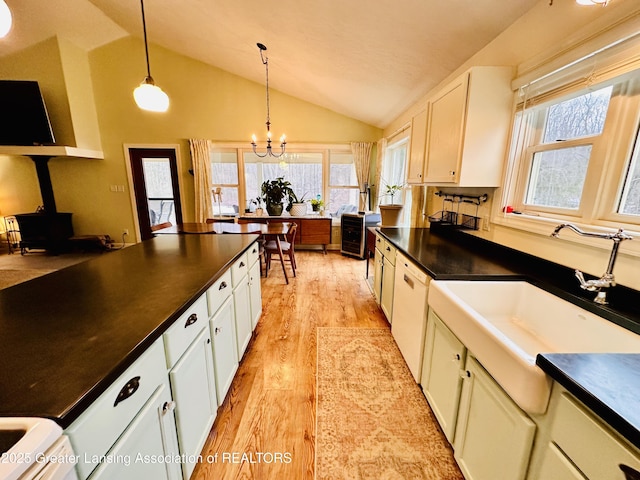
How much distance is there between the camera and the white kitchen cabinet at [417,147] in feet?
8.14

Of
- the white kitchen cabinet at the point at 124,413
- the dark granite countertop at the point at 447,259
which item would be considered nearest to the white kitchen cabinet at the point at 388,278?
the dark granite countertop at the point at 447,259

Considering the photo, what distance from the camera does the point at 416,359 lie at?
1703mm

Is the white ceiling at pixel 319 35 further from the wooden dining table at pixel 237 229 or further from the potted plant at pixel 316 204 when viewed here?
the wooden dining table at pixel 237 229

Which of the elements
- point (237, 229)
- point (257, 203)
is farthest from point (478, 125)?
point (257, 203)

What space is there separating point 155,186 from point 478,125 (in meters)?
5.56

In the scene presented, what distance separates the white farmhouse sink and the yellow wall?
13.8 ft

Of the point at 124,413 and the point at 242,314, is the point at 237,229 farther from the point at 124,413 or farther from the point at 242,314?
the point at 124,413

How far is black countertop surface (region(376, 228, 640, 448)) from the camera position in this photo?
59 cm

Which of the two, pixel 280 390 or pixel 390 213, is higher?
pixel 390 213

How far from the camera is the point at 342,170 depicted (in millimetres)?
5227

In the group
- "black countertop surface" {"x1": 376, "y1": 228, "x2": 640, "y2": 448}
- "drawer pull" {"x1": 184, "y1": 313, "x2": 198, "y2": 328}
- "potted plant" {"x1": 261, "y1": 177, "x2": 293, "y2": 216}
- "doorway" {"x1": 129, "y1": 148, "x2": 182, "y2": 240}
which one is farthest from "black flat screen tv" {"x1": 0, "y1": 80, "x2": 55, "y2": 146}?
"black countertop surface" {"x1": 376, "y1": 228, "x2": 640, "y2": 448}

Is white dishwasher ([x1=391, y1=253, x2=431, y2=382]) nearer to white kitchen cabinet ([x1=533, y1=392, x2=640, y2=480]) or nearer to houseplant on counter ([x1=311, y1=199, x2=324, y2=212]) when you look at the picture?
white kitchen cabinet ([x1=533, y1=392, x2=640, y2=480])

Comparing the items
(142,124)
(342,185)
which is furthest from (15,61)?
(342,185)

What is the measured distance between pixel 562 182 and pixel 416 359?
142cm
